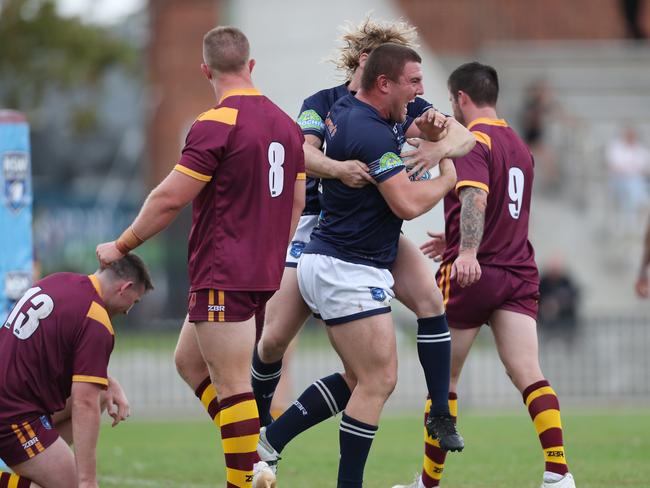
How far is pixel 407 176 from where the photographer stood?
745 centimetres

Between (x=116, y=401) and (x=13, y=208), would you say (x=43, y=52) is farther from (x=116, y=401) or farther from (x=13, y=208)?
(x=116, y=401)

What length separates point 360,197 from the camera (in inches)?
297

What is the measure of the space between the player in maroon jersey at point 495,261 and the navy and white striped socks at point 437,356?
0.36 meters

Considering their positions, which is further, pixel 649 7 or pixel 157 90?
pixel 157 90

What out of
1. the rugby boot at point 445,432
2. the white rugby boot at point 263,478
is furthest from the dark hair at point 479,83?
the white rugby boot at point 263,478

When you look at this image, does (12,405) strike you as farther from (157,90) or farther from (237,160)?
(157,90)

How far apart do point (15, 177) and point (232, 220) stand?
3.59 m

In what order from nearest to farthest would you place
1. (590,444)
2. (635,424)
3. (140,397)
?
(590,444) → (635,424) → (140,397)

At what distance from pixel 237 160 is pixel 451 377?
2.31 metres

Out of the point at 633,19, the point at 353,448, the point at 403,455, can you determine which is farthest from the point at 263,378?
the point at 633,19

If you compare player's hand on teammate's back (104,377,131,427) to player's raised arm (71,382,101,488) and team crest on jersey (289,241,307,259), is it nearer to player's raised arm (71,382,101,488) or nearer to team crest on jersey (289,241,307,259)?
player's raised arm (71,382,101,488)

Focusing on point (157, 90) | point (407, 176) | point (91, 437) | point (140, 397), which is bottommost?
point (140, 397)

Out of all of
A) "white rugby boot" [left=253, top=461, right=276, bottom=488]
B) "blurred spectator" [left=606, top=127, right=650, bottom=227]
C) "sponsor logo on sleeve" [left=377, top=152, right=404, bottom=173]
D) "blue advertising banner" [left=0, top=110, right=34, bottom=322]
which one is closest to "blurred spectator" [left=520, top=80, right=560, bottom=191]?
"blurred spectator" [left=606, top=127, right=650, bottom=227]

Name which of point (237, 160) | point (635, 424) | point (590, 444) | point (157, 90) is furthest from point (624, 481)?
point (157, 90)
